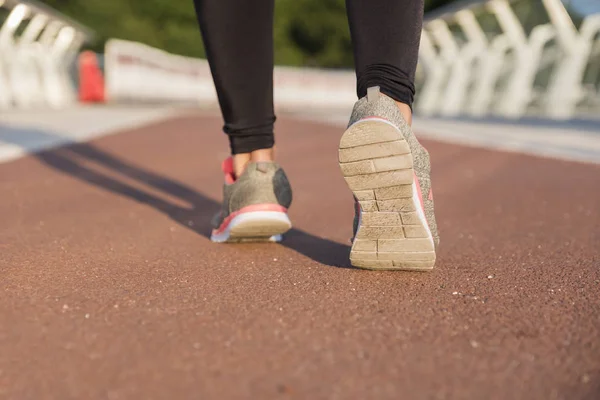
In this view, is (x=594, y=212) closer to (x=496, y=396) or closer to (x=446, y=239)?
(x=446, y=239)

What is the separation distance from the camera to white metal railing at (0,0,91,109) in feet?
40.6

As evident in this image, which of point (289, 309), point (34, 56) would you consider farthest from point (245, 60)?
point (34, 56)

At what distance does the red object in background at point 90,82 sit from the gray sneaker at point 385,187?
17218 mm

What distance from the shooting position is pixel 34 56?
46.7ft

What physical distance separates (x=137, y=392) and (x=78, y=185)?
2.81 m

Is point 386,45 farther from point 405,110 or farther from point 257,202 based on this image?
point 257,202

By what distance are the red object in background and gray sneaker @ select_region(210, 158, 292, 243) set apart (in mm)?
16744

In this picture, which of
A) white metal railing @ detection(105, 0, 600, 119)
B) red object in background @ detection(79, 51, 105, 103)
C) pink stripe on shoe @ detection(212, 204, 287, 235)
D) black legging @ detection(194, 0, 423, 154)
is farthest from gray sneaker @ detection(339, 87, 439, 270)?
red object in background @ detection(79, 51, 105, 103)

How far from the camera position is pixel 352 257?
1.71 meters

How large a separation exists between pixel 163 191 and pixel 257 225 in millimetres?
1716

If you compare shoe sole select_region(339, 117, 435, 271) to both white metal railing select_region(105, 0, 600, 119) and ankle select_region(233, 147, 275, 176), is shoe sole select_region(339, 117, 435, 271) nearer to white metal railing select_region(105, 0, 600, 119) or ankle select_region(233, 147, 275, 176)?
ankle select_region(233, 147, 275, 176)

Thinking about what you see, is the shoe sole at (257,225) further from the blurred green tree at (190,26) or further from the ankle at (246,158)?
the blurred green tree at (190,26)

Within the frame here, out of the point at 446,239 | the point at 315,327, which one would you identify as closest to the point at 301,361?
the point at 315,327

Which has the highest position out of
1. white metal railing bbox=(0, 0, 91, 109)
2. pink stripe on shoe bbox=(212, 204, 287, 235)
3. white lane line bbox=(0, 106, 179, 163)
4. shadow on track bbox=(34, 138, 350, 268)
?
pink stripe on shoe bbox=(212, 204, 287, 235)
